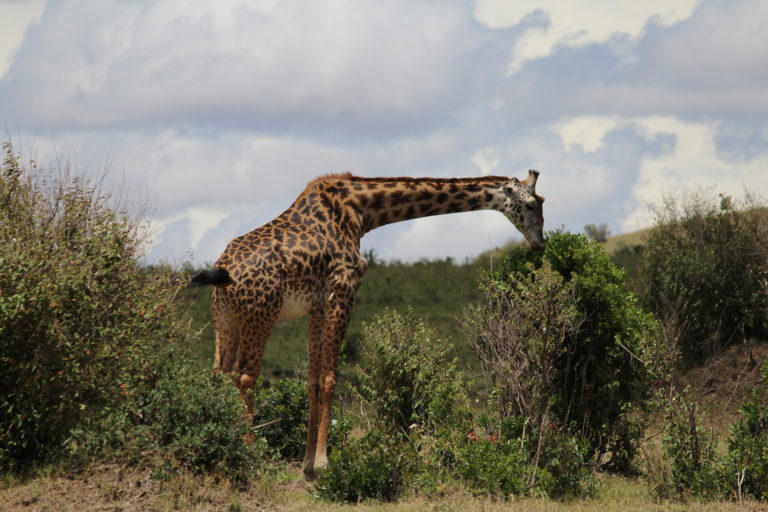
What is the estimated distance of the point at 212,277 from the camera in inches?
508

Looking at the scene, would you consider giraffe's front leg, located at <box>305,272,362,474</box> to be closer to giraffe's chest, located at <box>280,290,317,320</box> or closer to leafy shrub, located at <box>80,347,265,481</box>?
giraffe's chest, located at <box>280,290,317,320</box>

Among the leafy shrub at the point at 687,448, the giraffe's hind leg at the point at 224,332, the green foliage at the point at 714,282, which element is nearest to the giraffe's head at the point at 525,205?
the leafy shrub at the point at 687,448

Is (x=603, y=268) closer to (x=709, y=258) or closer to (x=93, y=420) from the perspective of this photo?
(x=93, y=420)

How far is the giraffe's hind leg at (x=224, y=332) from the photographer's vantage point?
13391 millimetres

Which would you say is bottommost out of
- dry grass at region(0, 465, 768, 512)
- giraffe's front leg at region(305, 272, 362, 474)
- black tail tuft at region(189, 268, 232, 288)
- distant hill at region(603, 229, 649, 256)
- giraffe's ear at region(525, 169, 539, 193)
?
dry grass at region(0, 465, 768, 512)

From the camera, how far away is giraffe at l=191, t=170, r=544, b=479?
13070mm

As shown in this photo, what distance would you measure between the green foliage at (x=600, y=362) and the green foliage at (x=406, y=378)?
2133 millimetres

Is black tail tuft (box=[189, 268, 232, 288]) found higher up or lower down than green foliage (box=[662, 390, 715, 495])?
higher up

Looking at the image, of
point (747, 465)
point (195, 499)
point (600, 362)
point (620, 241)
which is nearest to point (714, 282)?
point (600, 362)

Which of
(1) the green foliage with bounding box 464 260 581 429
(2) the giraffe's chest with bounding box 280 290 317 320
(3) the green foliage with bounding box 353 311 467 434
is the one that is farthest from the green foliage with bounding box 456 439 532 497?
(2) the giraffe's chest with bounding box 280 290 317 320

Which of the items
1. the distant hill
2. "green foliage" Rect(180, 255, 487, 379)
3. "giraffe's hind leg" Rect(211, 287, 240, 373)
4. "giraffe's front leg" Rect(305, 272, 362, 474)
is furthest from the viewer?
the distant hill

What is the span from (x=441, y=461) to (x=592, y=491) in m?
2.42

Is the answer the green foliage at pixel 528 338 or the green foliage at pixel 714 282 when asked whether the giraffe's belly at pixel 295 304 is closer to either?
the green foliage at pixel 528 338

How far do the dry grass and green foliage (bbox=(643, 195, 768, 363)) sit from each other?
1651cm
